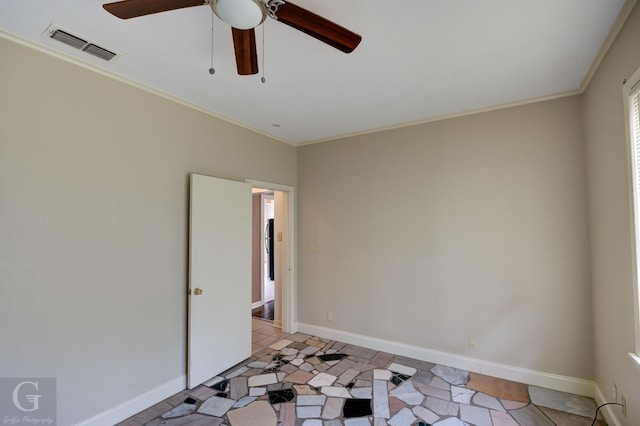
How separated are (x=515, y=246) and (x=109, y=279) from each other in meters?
3.63

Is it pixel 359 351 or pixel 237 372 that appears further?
pixel 359 351

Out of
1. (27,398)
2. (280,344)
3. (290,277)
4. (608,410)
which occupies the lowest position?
(280,344)

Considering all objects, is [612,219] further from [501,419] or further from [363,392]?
[363,392]

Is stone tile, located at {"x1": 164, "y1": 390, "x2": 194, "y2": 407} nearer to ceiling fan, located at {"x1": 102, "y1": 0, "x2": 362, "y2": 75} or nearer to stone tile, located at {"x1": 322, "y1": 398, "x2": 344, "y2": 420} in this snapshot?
stone tile, located at {"x1": 322, "y1": 398, "x2": 344, "y2": 420}

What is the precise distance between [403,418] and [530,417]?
1.01 meters

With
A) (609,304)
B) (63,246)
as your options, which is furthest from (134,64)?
(609,304)

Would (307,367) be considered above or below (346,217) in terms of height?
below

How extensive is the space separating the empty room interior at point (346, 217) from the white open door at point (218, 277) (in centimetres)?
8

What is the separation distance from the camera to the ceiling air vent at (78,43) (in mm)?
1851

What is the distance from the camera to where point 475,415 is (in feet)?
7.79

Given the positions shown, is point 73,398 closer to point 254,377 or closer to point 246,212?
point 254,377

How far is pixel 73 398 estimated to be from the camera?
2.08 m

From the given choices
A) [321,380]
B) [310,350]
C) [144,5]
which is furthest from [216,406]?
[144,5]

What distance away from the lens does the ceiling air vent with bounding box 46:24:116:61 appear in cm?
185
